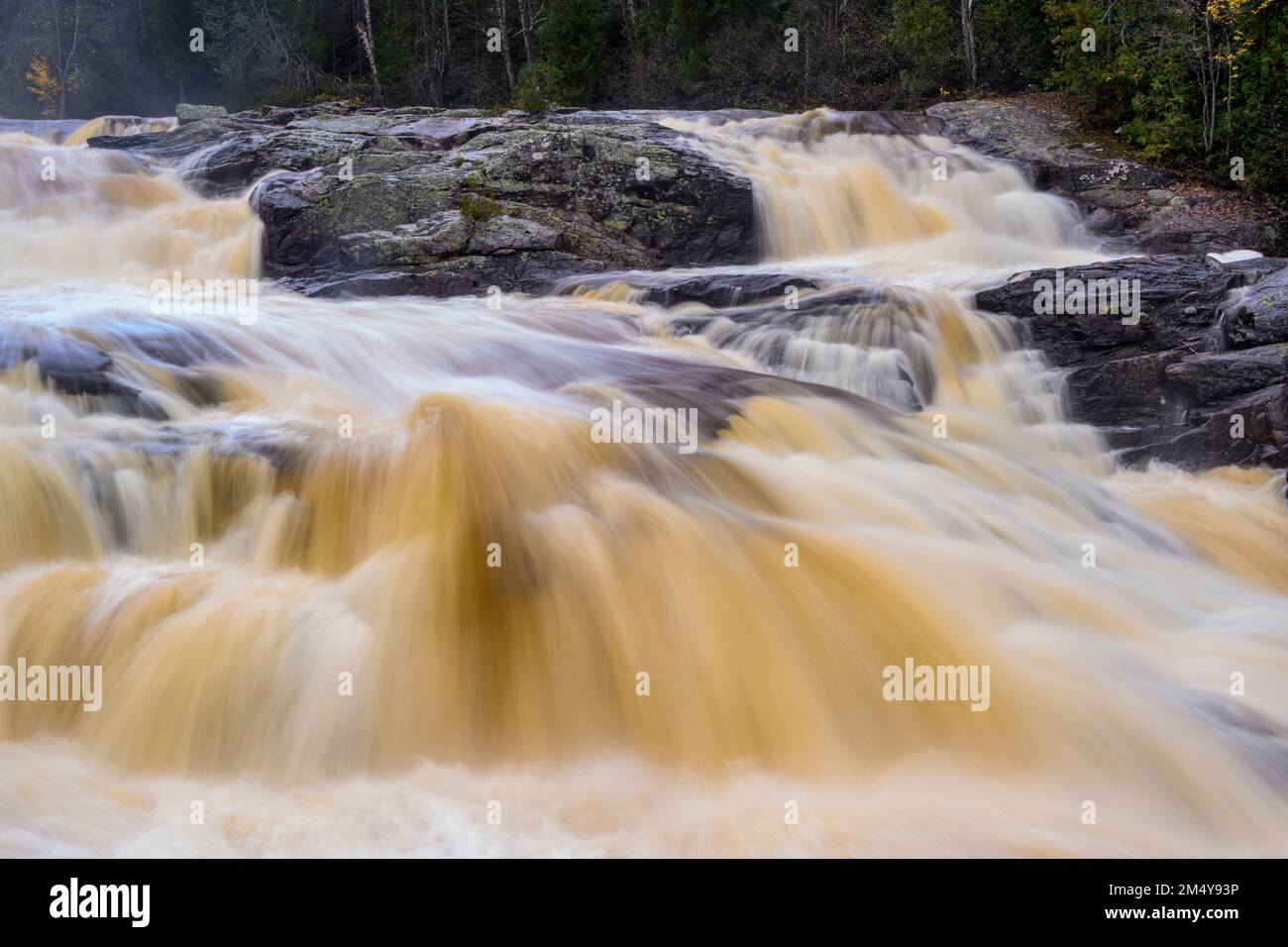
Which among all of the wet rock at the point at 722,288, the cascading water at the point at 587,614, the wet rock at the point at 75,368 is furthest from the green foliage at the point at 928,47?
the wet rock at the point at 75,368

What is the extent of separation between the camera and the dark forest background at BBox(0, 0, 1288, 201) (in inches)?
538

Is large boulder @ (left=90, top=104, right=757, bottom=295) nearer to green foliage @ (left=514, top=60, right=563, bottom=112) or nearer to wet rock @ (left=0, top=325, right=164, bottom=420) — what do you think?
wet rock @ (left=0, top=325, right=164, bottom=420)

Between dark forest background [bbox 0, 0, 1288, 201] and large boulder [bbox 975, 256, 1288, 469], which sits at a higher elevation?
dark forest background [bbox 0, 0, 1288, 201]

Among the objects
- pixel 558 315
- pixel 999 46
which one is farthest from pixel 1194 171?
pixel 558 315

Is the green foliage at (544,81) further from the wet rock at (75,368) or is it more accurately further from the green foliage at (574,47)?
the wet rock at (75,368)

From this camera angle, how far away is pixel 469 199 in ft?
37.9

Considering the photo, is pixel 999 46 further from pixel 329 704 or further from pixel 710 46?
pixel 329 704

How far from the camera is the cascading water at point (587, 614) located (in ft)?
11.1

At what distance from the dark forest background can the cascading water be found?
373 inches

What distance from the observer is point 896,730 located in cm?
383

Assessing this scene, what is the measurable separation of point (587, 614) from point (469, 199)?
8.56 metres

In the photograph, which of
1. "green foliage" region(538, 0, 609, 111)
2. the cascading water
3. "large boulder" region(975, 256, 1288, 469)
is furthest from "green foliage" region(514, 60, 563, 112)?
the cascading water

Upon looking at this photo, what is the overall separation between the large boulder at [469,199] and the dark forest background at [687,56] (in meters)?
6.73
